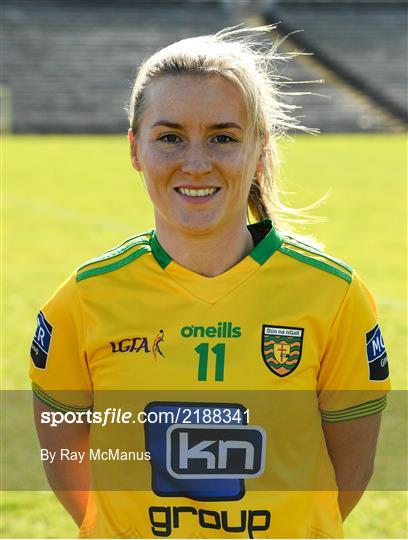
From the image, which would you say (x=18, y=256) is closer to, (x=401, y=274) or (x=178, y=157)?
(x=401, y=274)

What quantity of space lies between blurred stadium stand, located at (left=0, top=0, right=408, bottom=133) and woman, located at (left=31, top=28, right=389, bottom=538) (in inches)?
1061

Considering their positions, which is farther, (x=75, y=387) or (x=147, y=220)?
(x=147, y=220)

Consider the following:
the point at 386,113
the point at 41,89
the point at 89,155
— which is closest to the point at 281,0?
the point at 386,113

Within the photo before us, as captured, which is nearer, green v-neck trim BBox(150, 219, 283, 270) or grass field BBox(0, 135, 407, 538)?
green v-neck trim BBox(150, 219, 283, 270)

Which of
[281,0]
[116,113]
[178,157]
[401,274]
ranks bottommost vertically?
[401,274]

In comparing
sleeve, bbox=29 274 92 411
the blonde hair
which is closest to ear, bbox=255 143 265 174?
the blonde hair

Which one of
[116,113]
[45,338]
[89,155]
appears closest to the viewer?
[45,338]

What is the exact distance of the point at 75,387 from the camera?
7.77 feet

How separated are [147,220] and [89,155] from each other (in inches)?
437

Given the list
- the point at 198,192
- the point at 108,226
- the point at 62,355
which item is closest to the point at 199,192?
the point at 198,192

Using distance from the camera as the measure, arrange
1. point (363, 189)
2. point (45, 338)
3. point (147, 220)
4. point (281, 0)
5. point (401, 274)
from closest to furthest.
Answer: point (45, 338) → point (401, 274) → point (147, 220) → point (363, 189) → point (281, 0)

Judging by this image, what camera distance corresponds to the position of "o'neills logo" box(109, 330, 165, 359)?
2227 millimetres

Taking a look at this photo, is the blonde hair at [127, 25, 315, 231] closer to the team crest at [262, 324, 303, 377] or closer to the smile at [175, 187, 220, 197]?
the smile at [175, 187, 220, 197]

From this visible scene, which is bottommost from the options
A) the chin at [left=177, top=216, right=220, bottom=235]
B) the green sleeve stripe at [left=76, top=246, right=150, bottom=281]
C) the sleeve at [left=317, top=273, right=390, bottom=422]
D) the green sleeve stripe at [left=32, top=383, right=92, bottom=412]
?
the green sleeve stripe at [left=32, top=383, right=92, bottom=412]
